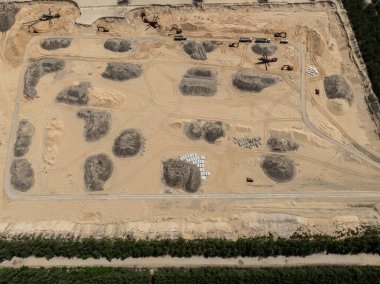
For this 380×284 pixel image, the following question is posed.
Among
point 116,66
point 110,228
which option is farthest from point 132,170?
point 116,66

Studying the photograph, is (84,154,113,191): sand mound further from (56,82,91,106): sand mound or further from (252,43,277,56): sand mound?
(252,43,277,56): sand mound

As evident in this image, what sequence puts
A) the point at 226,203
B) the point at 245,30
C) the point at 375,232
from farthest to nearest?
the point at 245,30
the point at 226,203
the point at 375,232

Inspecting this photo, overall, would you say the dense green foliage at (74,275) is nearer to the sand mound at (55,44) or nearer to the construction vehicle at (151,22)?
the sand mound at (55,44)

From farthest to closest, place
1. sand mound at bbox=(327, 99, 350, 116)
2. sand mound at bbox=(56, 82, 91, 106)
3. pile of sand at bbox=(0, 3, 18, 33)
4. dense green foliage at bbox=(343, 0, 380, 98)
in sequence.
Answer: pile of sand at bbox=(0, 3, 18, 33) → dense green foliage at bbox=(343, 0, 380, 98) → sand mound at bbox=(56, 82, 91, 106) → sand mound at bbox=(327, 99, 350, 116)

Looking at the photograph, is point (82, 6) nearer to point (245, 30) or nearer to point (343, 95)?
point (245, 30)

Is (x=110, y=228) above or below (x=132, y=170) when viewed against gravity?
below

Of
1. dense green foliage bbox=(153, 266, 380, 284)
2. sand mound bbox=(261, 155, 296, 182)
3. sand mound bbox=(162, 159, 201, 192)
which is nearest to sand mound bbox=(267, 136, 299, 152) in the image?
sand mound bbox=(261, 155, 296, 182)

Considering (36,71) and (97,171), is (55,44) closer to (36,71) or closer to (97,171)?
(36,71)
